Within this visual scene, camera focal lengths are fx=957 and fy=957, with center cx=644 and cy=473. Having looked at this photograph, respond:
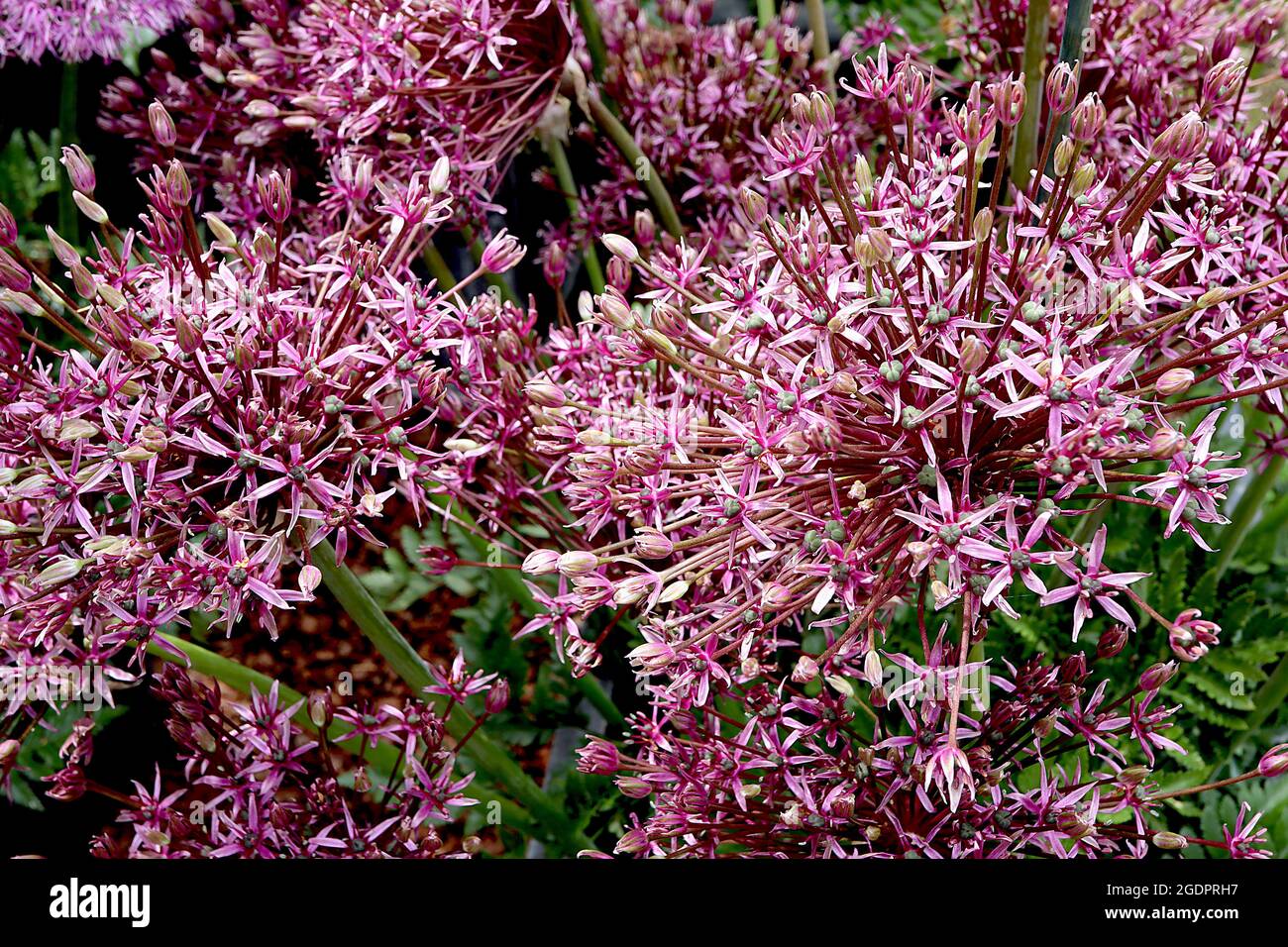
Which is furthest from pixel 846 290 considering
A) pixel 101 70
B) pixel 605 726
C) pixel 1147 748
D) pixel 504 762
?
pixel 101 70

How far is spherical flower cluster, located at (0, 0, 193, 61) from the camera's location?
1157 millimetres

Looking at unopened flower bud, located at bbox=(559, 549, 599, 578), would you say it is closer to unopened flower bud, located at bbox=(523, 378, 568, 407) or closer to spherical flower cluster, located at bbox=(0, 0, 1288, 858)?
spherical flower cluster, located at bbox=(0, 0, 1288, 858)

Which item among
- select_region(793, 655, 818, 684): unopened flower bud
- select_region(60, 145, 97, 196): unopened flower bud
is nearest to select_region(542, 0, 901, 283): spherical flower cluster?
select_region(60, 145, 97, 196): unopened flower bud

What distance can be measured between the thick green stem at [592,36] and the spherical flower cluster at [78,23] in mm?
484

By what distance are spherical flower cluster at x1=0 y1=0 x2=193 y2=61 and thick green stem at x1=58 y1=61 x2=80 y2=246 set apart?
0.78 feet

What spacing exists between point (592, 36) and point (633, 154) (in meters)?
0.17

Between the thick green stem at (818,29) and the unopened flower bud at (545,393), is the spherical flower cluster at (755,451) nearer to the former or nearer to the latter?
the unopened flower bud at (545,393)

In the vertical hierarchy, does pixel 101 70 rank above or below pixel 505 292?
above

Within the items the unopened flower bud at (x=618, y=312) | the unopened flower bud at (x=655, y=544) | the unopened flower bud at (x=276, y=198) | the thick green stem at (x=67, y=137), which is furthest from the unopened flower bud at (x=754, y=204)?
the thick green stem at (x=67, y=137)

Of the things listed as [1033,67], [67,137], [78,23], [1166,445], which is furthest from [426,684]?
[67,137]

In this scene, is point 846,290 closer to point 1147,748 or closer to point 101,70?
point 1147,748
